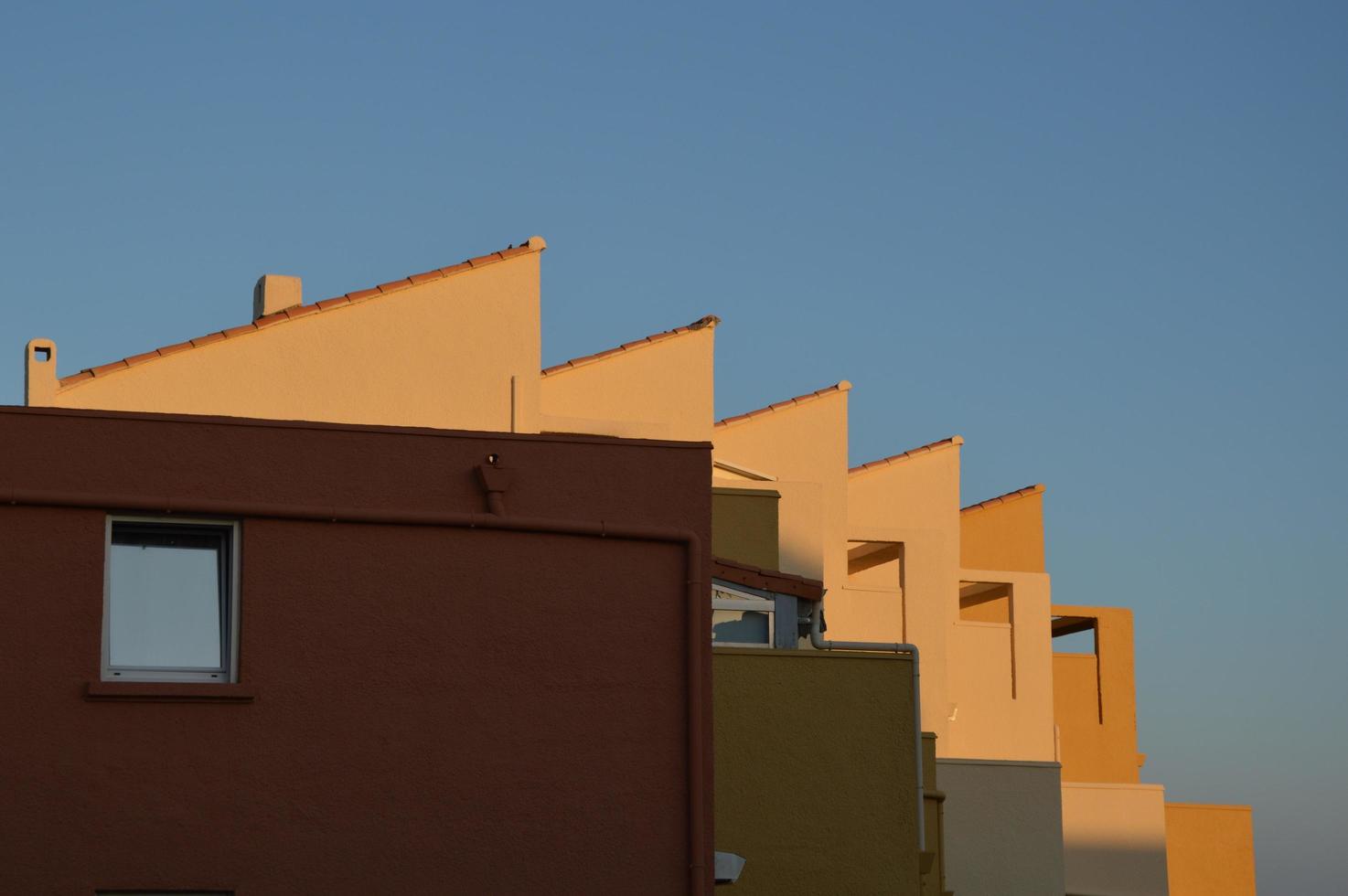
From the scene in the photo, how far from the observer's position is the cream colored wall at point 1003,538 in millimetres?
40500

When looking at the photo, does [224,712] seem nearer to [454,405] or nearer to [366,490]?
[366,490]

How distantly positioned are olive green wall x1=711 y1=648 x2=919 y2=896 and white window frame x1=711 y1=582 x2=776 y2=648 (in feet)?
3.19

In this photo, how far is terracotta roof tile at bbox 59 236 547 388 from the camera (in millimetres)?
24438

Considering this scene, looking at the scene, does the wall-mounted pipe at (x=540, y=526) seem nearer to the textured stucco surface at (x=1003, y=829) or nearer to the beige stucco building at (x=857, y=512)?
the beige stucco building at (x=857, y=512)

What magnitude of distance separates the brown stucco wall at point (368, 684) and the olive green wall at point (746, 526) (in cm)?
746

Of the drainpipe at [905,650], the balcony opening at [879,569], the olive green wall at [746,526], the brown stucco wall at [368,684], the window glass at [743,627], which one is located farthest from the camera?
the balcony opening at [879,569]

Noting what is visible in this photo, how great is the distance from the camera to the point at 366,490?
1647cm

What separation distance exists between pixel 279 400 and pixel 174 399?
1.29 metres

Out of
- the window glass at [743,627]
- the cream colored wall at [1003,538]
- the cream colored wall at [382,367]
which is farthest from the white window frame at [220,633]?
the cream colored wall at [1003,538]

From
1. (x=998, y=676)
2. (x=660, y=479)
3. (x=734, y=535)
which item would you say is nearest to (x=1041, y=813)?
(x=734, y=535)

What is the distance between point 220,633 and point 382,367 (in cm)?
1036

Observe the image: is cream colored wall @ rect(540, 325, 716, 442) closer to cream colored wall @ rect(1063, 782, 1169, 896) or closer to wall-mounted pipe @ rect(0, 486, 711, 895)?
cream colored wall @ rect(1063, 782, 1169, 896)

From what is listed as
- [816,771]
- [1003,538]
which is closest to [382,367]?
[816,771]

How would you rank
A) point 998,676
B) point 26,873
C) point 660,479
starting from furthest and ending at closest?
point 998,676
point 660,479
point 26,873
